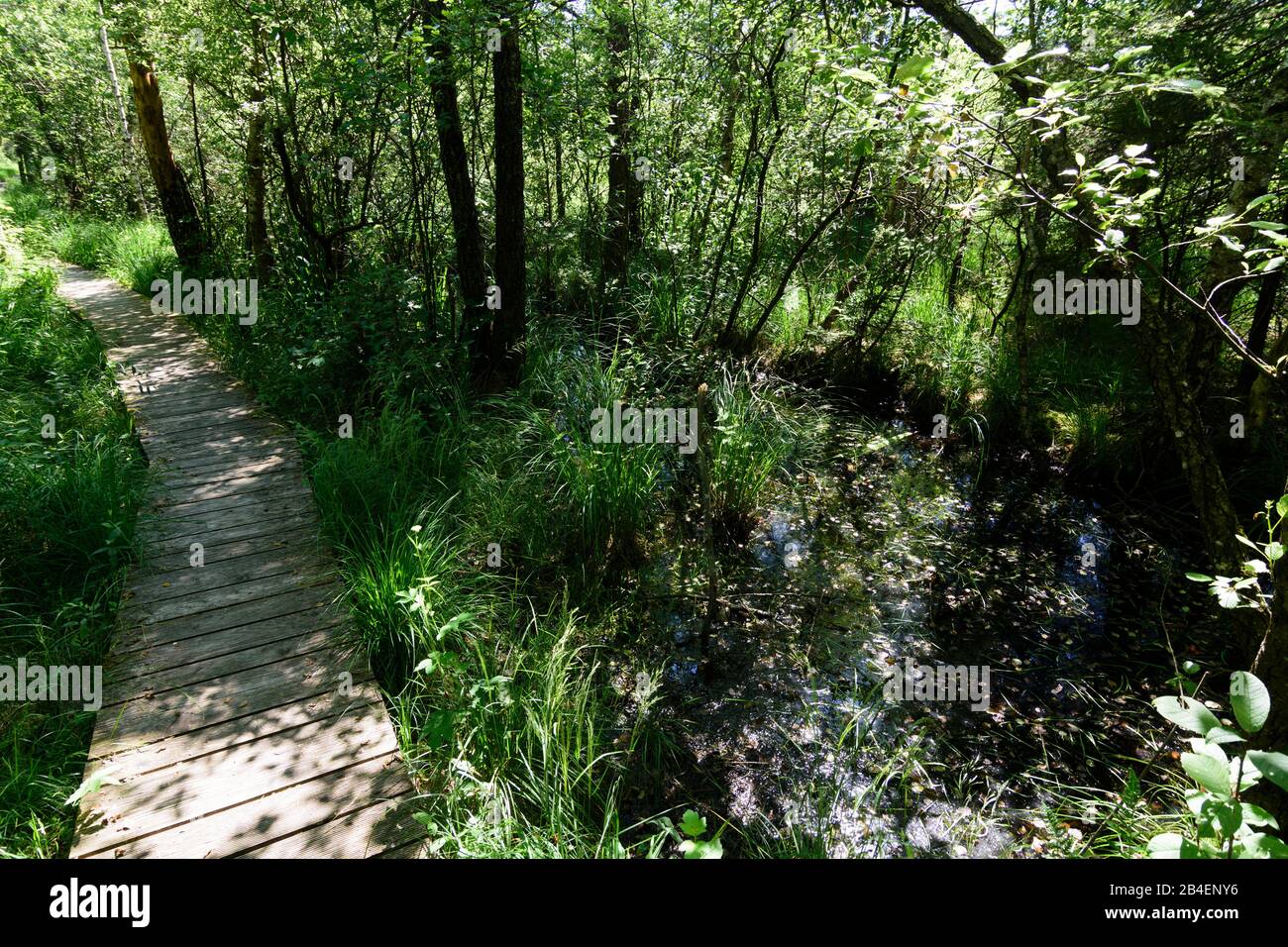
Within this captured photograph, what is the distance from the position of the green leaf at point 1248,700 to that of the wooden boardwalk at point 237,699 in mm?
2349

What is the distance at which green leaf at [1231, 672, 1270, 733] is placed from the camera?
122 centimetres

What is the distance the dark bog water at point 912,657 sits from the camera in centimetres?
304

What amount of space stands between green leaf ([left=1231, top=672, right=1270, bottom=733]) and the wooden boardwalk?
→ 7.71 feet

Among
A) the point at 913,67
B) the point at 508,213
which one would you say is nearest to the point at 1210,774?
the point at 913,67

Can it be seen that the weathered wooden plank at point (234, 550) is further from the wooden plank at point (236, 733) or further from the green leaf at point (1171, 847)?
the green leaf at point (1171, 847)

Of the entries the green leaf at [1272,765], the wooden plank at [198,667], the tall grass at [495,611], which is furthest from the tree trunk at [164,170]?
the green leaf at [1272,765]

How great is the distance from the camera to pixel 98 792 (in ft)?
7.70

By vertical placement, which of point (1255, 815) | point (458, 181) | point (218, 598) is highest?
point (458, 181)

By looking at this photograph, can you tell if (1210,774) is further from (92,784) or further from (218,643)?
(218,643)

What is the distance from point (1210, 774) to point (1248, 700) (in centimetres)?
17

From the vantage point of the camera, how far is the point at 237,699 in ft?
9.14
